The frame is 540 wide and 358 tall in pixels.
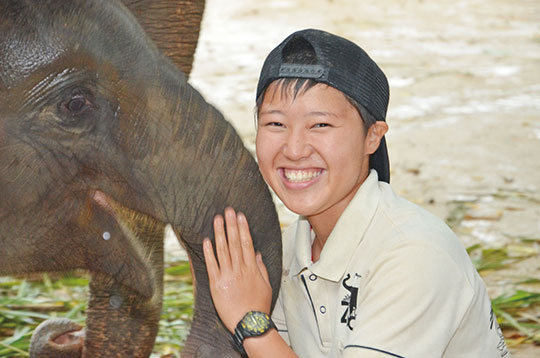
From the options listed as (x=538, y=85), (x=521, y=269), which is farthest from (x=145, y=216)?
(x=538, y=85)

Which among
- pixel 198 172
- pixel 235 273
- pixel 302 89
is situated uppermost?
pixel 302 89

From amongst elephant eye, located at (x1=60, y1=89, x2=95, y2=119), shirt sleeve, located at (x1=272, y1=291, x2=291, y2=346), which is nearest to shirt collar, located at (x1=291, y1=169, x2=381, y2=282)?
shirt sleeve, located at (x1=272, y1=291, x2=291, y2=346)

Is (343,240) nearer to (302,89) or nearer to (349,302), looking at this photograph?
(349,302)

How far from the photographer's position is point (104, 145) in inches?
80.0

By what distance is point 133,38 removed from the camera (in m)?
2.06

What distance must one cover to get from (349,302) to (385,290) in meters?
0.14

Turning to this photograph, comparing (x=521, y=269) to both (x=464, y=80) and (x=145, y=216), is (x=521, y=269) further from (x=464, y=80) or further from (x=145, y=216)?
(x=464, y=80)

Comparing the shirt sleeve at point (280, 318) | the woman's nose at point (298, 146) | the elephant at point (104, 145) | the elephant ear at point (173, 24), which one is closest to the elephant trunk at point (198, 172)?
the elephant at point (104, 145)

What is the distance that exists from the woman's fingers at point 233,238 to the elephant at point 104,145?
3 centimetres

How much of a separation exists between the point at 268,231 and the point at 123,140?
36 cm

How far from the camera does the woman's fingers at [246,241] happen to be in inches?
79.2

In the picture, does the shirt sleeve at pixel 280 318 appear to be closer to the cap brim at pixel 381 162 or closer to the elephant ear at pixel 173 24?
the cap brim at pixel 381 162

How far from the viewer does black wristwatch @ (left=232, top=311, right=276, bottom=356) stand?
1.97 meters

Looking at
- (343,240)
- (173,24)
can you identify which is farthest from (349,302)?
(173,24)
